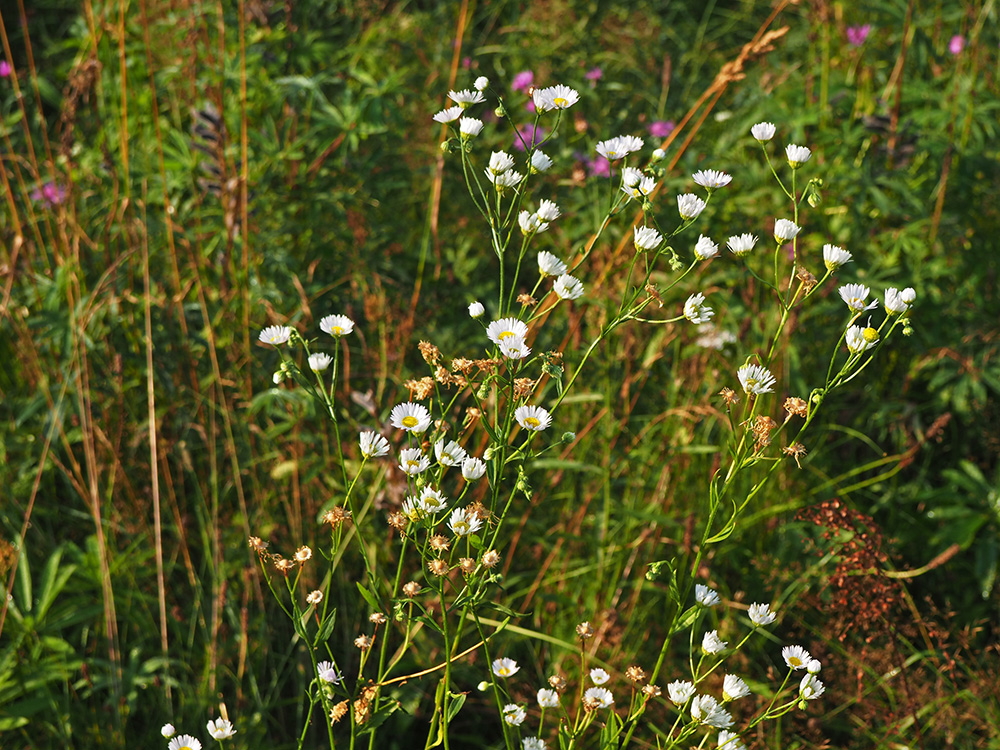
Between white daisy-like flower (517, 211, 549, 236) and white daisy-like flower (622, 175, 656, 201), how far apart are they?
11 centimetres

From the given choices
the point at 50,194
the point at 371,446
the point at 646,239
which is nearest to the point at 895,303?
the point at 646,239

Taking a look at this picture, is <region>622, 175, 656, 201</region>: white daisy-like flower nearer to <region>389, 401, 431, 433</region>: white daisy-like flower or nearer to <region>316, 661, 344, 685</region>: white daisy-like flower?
<region>389, 401, 431, 433</region>: white daisy-like flower

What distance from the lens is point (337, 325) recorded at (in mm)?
1104

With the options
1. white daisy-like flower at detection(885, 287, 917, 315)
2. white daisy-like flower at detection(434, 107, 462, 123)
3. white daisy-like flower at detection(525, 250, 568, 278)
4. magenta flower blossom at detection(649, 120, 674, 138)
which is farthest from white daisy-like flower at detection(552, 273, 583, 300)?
magenta flower blossom at detection(649, 120, 674, 138)

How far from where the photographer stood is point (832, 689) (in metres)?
1.75

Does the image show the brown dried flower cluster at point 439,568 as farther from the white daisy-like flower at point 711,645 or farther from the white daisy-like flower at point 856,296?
the white daisy-like flower at point 856,296

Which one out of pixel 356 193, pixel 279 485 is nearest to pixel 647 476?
pixel 279 485

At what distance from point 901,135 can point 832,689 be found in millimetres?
1386

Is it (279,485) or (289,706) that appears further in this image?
(279,485)

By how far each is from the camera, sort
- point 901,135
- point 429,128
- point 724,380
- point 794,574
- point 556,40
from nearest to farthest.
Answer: point 794,574
point 724,380
point 901,135
point 429,128
point 556,40

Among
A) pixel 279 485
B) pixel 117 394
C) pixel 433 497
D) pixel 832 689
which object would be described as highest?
pixel 433 497

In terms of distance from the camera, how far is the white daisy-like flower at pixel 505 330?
1047 millimetres

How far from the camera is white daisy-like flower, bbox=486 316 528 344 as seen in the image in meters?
1.05

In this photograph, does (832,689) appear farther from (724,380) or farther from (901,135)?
(901,135)
